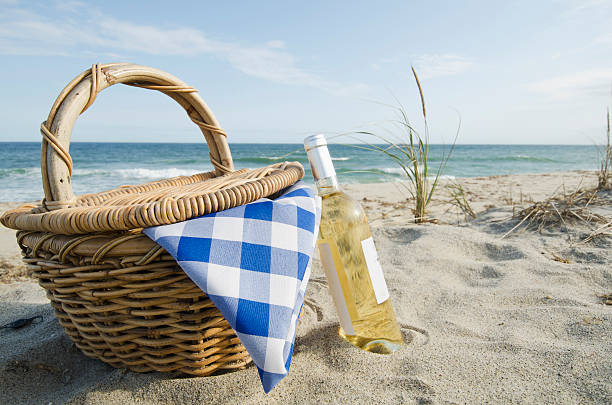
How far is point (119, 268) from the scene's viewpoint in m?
0.83

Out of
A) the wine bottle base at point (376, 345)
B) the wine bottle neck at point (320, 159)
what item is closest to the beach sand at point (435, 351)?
the wine bottle base at point (376, 345)

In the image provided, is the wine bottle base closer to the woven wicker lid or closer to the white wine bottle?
the white wine bottle

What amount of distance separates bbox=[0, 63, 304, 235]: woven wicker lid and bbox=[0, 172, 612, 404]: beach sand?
17.3 inches

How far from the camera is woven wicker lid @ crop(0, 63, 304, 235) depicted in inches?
31.4

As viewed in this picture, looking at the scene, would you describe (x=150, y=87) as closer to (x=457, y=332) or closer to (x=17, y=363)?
(x=17, y=363)

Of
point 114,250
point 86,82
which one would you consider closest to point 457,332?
point 114,250

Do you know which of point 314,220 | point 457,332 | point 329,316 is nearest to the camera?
point 314,220

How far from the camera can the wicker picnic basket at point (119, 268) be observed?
81 cm

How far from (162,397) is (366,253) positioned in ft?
2.05

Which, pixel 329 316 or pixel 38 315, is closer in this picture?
pixel 329 316

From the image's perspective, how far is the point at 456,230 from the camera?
2227 millimetres

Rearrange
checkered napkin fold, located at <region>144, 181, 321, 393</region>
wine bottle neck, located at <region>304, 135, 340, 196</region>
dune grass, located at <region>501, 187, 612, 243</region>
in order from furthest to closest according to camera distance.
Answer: dune grass, located at <region>501, 187, 612, 243</region>
wine bottle neck, located at <region>304, 135, 340, 196</region>
checkered napkin fold, located at <region>144, 181, 321, 393</region>

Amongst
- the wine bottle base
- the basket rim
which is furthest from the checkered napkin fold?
the wine bottle base

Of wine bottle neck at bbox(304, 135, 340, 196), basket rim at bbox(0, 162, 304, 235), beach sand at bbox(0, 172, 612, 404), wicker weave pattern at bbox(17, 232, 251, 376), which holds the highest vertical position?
wine bottle neck at bbox(304, 135, 340, 196)
